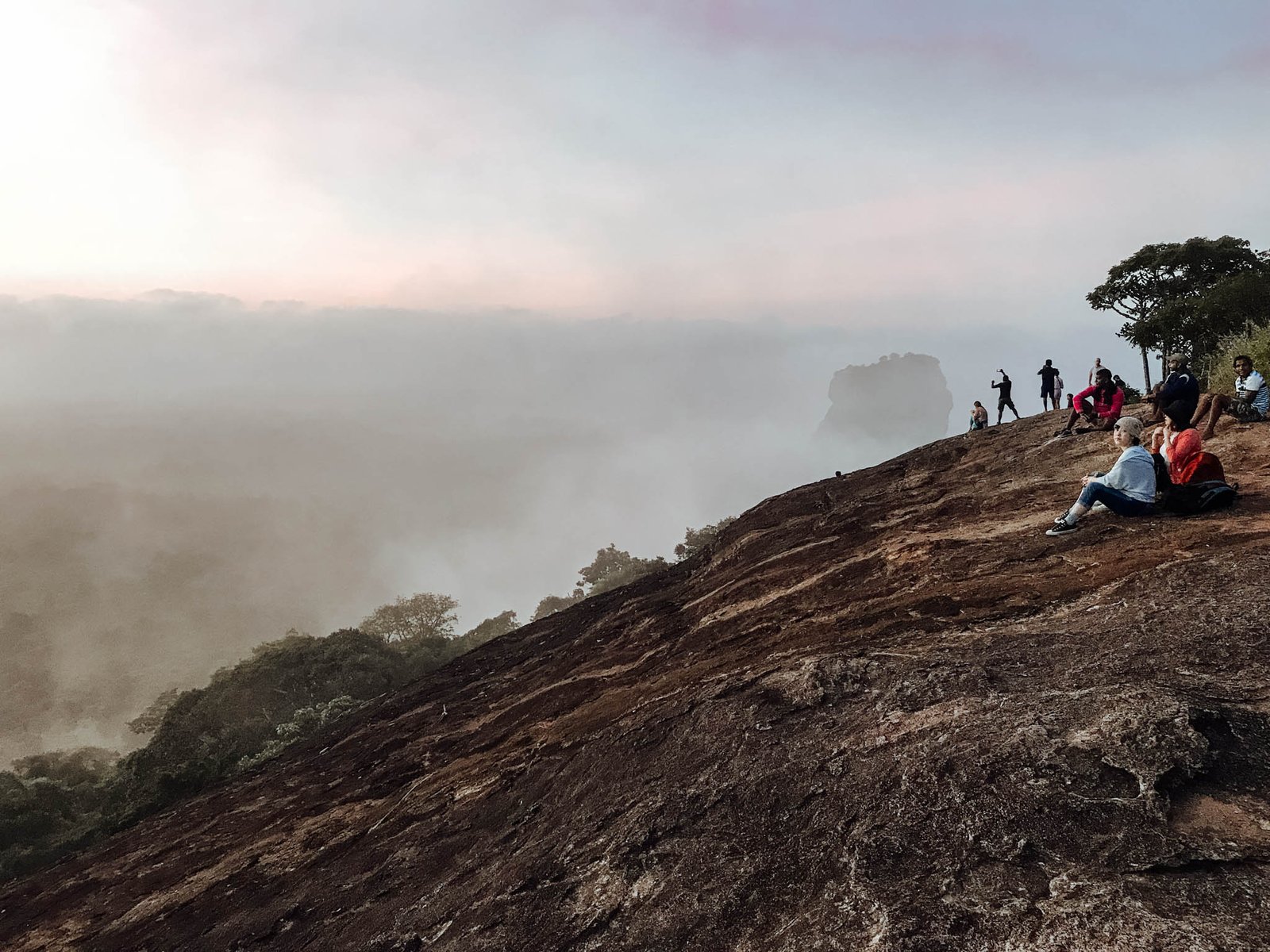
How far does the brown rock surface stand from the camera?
4.29 meters

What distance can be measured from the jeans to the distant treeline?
727 inches

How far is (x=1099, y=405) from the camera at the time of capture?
53.9 feet

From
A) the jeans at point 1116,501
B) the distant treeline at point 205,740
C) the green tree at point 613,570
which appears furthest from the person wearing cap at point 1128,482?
the green tree at point 613,570

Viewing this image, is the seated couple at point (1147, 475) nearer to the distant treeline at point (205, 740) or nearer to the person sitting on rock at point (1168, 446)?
the person sitting on rock at point (1168, 446)

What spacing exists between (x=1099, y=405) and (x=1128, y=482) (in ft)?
27.8

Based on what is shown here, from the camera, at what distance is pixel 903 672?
7344mm

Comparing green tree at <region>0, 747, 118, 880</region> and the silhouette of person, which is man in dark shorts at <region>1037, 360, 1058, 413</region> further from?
green tree at <region>0, 747, 118, 880</region>

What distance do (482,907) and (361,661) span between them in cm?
3356

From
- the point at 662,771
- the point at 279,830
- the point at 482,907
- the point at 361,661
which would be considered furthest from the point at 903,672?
the point at 361,661

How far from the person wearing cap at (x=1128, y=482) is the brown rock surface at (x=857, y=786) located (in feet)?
1.18

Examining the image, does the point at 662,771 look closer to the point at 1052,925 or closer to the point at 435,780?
the point at 1052,925

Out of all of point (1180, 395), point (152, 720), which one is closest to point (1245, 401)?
point (1180, 395)

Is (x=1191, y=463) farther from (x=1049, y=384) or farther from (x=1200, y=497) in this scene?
(x=1049, y=384)

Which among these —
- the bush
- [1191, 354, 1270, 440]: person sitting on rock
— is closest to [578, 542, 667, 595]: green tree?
the bush
